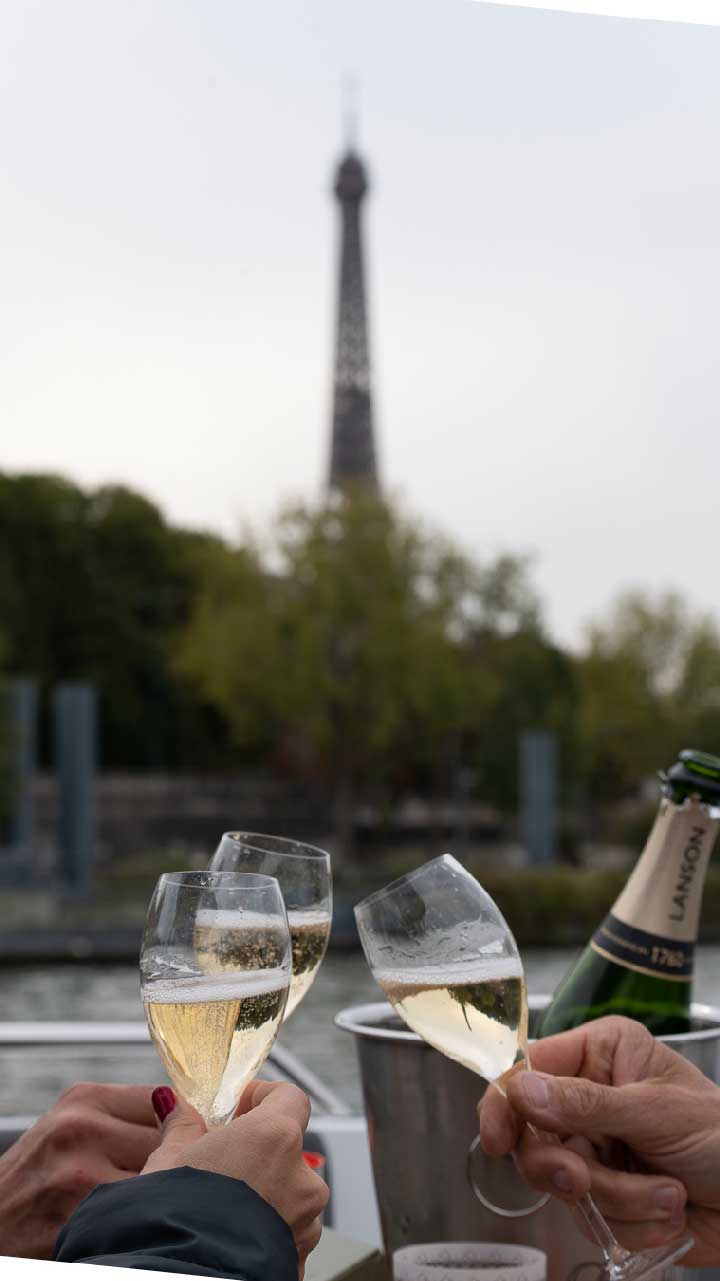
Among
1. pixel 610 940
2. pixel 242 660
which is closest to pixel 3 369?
pixel 242 660

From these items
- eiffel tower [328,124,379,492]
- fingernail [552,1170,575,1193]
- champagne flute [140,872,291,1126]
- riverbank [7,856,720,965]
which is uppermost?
eiffel tower [328,124,379,492]

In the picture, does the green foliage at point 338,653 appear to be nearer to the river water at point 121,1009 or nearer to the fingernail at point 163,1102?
the river water at point 121,1009

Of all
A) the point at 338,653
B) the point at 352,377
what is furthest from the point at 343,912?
the point at 352,377

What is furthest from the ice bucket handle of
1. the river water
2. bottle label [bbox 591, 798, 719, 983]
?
the river water

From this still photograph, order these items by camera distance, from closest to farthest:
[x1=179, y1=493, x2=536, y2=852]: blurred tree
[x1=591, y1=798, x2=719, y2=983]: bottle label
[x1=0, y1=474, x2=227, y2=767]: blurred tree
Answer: [x1=591, y1=798, x2=719, y2=983]: bottle label
[x1=179, y1=493, x2=536, y2=852]: blurred tree
[x1=0, y1=474, x2=227, y2=767]: blurred tree

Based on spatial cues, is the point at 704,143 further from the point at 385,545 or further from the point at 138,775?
the point at 138,775

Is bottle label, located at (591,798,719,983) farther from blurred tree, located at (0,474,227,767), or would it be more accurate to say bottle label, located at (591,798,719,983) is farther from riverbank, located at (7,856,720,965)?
blurred tree, located at (0,474,227,767)
